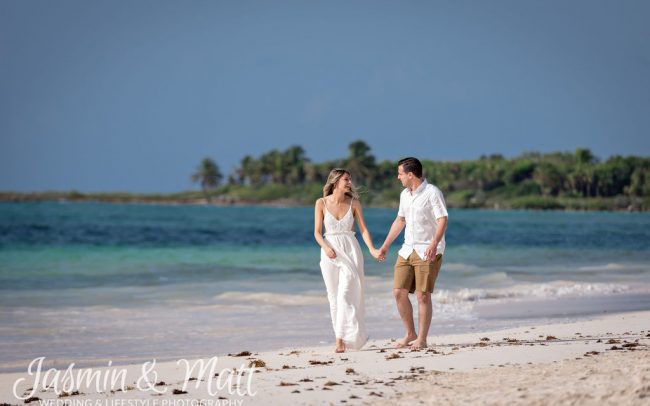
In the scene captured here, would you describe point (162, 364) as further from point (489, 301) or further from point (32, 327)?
point (489, 301)

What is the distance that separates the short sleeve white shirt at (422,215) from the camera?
8.14 metres

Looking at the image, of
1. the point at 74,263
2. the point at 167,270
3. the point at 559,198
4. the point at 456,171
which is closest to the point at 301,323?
the point at 167,270

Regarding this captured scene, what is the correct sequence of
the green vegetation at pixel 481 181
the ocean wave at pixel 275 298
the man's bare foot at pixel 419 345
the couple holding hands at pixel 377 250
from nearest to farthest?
the couple holding hands at pixel 377 250, the man's bare foot at pixel 419 345, the ocean wave at pixel 275 298, the green vegetation at pixel 481 181

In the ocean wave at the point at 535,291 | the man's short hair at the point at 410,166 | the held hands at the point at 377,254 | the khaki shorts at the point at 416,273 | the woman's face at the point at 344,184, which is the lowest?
the ocean wave at the point at 535,291

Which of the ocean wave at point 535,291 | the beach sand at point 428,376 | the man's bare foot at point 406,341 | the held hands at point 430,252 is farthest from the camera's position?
the ocean wave at point 535,291

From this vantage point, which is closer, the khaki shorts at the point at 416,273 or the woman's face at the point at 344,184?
the khaki shorts at the point at 416,273

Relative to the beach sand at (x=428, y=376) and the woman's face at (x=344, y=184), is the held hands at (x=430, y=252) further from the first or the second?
the woman's face at (x=344, y=184)

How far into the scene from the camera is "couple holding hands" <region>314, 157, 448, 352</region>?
322 inches

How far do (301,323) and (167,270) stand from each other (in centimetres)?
1244

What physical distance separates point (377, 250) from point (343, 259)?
1.21 ft

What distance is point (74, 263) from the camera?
26750mm

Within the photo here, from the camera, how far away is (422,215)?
26.8ft

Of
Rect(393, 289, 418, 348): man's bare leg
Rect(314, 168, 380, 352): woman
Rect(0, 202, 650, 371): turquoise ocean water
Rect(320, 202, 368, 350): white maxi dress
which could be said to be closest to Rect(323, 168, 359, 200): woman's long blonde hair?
Rect(314, 168, 380, 352): woman

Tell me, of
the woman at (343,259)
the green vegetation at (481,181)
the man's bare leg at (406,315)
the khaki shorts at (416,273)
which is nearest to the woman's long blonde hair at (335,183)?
the woman at (343,259)
